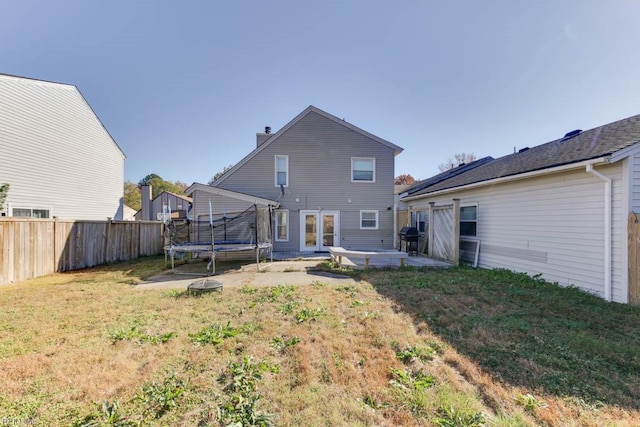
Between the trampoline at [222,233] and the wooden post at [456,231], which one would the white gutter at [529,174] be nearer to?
the wooden post at [456,231]

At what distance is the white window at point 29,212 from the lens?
10.4 metres

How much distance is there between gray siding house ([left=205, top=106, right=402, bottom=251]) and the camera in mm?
12914

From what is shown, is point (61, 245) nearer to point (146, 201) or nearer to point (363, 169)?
point (363, 169)

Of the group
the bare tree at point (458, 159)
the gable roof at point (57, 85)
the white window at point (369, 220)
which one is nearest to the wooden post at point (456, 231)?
the white window at point (369, 220)

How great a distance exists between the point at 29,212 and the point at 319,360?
1452cm

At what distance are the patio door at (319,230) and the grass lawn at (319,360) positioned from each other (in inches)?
291

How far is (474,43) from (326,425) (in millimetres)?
12771

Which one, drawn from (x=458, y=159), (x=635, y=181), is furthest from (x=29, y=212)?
(x=458, y=159)

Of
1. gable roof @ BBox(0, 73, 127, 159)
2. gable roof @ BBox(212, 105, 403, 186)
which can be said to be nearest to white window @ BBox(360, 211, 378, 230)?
gable roof @ BBox(212, 105, 403, 186)

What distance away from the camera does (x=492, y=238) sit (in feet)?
28.0

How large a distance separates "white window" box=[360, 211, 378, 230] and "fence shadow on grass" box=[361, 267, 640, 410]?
6.63 meters

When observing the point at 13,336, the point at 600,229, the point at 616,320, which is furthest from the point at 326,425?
the point at 600,229

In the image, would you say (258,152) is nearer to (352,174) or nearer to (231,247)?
(352,174)

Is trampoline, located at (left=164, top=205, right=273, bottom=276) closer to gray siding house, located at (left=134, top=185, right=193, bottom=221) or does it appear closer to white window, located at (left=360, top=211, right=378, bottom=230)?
white window, located at (left=360, top=211, right=378, bottom=230)
